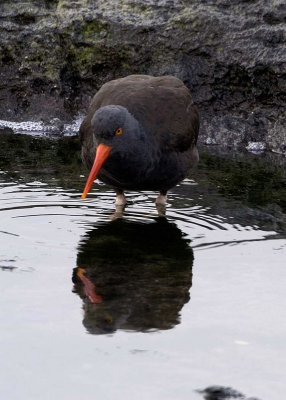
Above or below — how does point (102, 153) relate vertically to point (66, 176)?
above

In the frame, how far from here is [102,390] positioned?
14.0 feet

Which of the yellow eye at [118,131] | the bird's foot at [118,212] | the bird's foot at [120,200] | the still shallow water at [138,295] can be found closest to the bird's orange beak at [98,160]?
Result: the yellow eye at [118,131]

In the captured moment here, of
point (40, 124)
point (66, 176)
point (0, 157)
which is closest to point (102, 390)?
point (66, 176)

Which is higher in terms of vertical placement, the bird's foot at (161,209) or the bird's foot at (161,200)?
the bird's foot at (161,200)

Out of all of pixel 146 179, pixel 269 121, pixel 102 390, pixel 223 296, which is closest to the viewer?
pixel 102 390

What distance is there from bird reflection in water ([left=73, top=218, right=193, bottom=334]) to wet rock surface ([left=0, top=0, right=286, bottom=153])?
281 centimetres

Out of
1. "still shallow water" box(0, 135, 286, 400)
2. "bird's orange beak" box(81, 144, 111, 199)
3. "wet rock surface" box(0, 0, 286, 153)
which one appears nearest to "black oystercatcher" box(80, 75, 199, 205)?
"bird's orange beak" box(81, 144, 111, 199)

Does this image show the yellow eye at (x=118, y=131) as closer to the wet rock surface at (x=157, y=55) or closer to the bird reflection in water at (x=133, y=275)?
the bird reflection in water at (x=133, y=275)

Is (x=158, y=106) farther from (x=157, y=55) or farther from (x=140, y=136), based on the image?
(x=157, y=55)

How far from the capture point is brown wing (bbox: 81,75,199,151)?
711 centimetres

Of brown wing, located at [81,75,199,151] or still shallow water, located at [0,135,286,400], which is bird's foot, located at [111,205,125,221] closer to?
still shallow water, located at [0,135,286,400]

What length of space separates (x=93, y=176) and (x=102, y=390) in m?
2.56

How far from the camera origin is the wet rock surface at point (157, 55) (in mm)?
9438

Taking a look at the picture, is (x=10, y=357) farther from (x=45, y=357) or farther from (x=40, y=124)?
(x=40, y=124)
